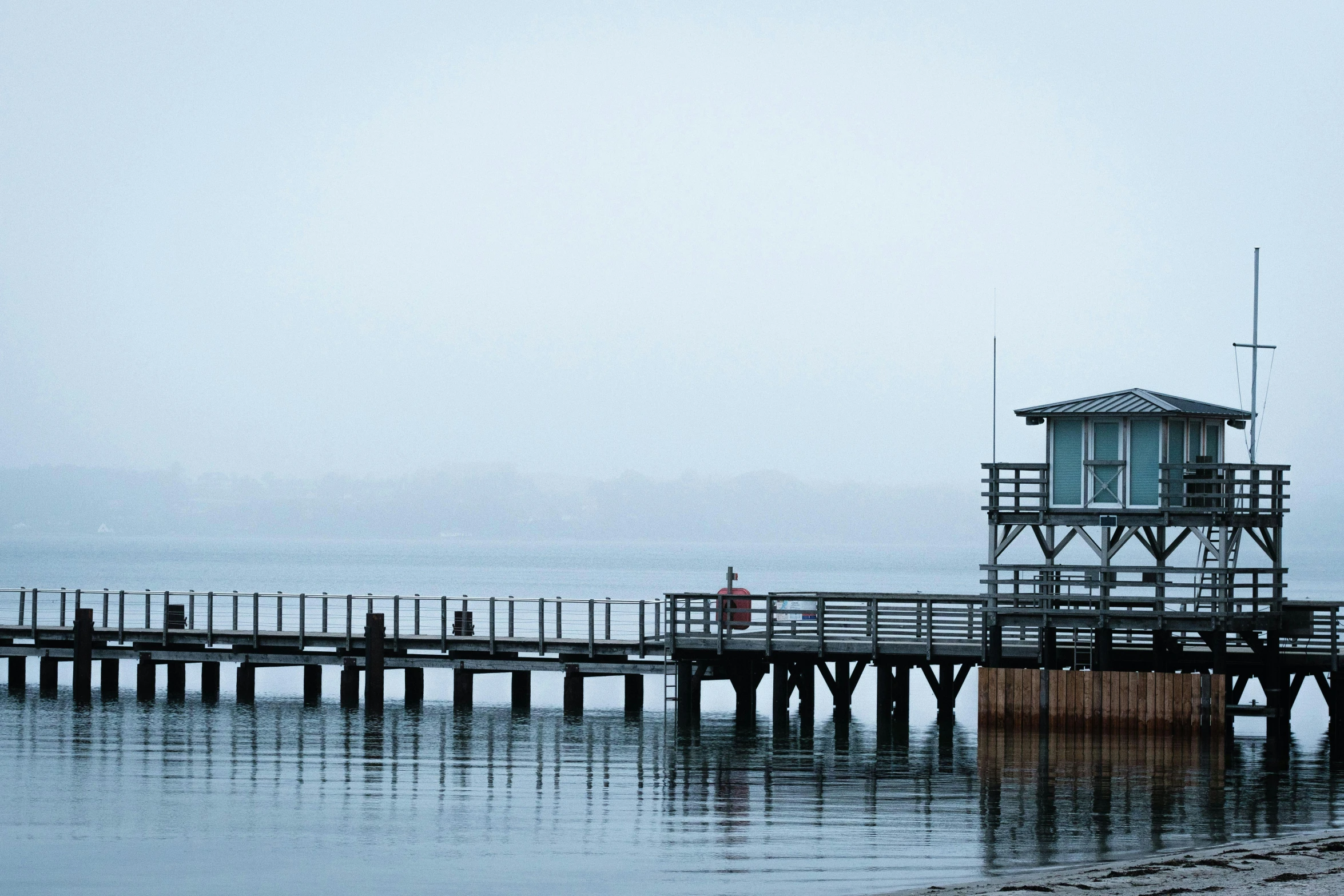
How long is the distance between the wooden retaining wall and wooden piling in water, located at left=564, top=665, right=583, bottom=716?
10.2 meters

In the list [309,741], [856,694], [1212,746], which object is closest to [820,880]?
[1212,746]

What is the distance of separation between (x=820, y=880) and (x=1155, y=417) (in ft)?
47.7

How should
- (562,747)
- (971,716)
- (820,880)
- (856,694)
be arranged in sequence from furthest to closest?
(856,694) < (971,716) < (562,747) < (820,880)

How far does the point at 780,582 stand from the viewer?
165125 millimetres

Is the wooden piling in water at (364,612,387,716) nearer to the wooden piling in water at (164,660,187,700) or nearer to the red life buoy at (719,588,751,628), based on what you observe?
the wooden piling in water at (164,660,187,700)

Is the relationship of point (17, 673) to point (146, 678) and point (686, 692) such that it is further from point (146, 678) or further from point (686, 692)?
point (686, 692)

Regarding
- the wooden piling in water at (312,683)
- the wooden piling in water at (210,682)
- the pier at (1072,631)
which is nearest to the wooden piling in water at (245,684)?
the wooden piling in water at (210,682)

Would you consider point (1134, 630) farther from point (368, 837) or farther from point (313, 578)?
point (313, 578)

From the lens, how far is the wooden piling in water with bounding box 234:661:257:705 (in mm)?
42406

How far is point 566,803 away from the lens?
88.2 feet

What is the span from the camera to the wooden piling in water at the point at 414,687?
41625 mm

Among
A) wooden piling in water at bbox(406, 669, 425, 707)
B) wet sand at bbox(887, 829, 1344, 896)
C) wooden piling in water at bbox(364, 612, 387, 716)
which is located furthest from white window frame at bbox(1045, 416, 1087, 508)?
wooden piling in water at bbox(406, 669, 425, 707)

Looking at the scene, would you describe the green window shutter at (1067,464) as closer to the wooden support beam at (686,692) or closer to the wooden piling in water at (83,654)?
the wooden support beam at (686,692)

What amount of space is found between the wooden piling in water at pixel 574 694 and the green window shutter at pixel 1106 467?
12.2m
